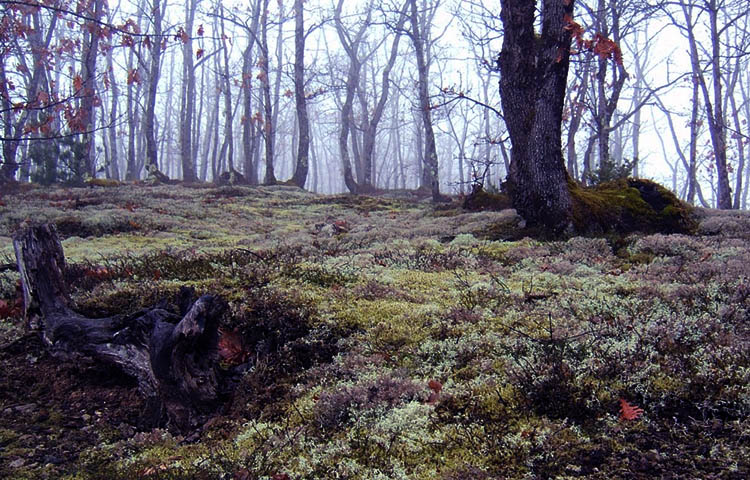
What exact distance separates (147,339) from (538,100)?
292 inches

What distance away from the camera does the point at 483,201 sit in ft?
45.0

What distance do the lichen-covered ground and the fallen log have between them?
18 centimetres

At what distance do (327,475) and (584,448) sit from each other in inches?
54.9

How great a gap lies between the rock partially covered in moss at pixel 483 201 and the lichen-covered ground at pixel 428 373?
21.0ft

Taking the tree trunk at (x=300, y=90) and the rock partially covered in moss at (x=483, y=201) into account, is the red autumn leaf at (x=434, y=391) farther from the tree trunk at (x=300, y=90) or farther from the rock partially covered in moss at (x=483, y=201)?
the tree trunk at (x=300, y=90)

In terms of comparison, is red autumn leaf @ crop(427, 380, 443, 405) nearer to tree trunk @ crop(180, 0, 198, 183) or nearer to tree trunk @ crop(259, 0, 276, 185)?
tree trunk @ crop(259, 0, 276, 185)

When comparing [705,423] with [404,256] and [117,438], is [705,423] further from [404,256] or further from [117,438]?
[404,256]

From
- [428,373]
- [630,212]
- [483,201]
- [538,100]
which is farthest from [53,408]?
[483,201]

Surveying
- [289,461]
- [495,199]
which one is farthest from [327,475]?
[495,199]

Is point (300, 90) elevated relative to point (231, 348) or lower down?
elevated

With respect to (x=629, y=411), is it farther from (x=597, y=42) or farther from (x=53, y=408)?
(x=597, y=42)

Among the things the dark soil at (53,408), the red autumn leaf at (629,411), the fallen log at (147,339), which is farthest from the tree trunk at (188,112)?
the red autumn leaf at (629,411)

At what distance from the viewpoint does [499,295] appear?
16.4ft

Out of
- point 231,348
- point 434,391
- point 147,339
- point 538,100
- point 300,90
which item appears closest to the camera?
point 434,391
